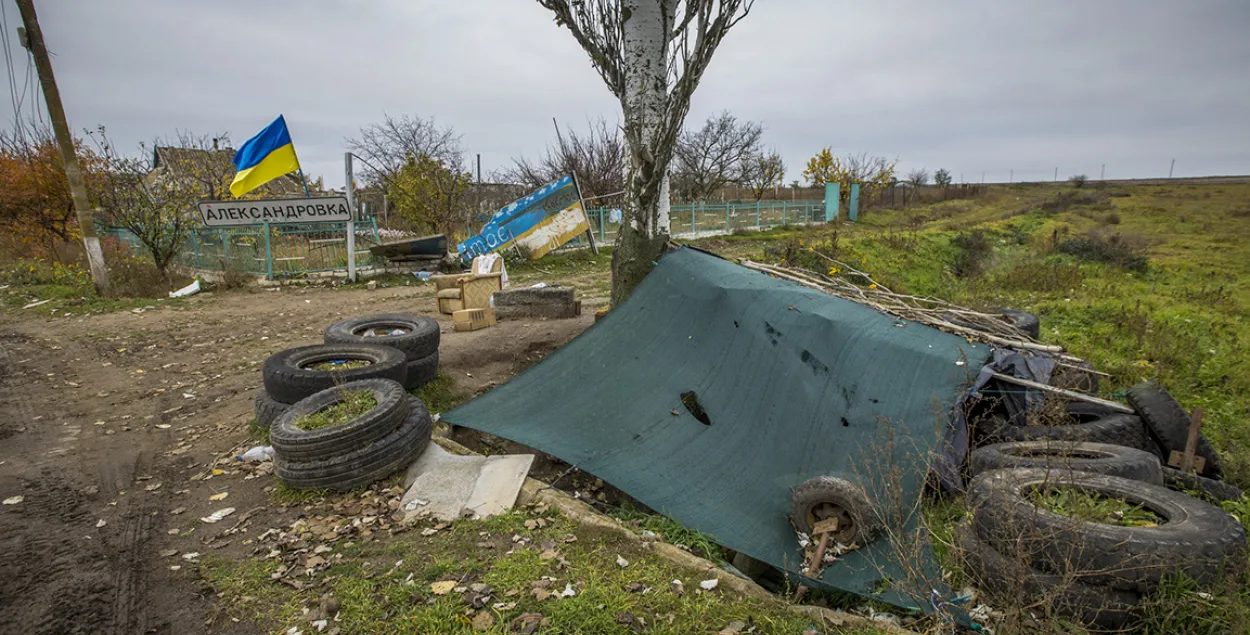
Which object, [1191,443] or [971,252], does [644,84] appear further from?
[971,252]

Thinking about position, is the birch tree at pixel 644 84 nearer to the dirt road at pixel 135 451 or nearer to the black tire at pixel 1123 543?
the dirt road at pixel 135 451

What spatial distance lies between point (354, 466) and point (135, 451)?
2585 mm

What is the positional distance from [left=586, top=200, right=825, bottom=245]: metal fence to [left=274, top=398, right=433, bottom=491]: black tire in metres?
16.9

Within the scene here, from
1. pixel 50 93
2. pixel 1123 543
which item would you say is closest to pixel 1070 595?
pixel 1123 543

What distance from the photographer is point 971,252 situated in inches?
714

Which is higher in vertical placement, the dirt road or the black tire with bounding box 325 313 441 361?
the black tire with bounding box 325 313 441 361

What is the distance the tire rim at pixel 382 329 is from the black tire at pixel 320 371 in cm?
98

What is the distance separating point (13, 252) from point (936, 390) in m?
26.2

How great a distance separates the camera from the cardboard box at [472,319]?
8.96 metres

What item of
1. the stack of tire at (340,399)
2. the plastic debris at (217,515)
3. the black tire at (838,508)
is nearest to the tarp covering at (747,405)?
the black tire at (838,508)

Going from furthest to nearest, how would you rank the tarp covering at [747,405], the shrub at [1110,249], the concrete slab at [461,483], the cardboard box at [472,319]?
the shrub at [1110,249]
the cardboard box at [472,319]
the concrete slab at [461,483]
the tarp covering at [747,405]

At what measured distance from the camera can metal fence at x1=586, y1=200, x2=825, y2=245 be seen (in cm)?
2208

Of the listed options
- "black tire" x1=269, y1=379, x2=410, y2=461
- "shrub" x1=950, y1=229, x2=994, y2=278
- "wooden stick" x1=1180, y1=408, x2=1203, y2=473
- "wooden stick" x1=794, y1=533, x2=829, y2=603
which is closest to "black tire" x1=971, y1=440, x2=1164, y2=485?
"wooden stick" x1=1180, y1=408, x2=1203, y2=473

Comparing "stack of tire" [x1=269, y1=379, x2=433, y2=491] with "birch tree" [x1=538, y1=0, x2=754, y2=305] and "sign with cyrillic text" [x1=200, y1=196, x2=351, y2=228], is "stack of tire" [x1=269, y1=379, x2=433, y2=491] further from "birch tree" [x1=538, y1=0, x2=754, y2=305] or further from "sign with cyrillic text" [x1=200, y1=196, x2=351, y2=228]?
"sign with cyrillic text" [x1=200, y1=196, x2=351, y2=228]
